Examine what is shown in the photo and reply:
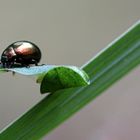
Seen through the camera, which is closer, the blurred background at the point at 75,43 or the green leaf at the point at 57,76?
the green leaf at the point at 57,76

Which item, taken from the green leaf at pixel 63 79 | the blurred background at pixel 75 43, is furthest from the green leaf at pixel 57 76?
the blurred background at pixel 75 43

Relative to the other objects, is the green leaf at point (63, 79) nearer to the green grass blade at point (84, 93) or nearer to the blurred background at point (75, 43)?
the green grass blade at point (84, 93)

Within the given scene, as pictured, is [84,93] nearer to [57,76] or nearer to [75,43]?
[57,76]

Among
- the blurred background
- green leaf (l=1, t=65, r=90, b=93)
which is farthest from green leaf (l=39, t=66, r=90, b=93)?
the blurred background

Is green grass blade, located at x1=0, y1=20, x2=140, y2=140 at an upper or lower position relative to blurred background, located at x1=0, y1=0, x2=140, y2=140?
upper

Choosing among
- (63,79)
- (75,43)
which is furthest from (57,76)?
(75,43)

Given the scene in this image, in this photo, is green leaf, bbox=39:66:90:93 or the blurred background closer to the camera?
green leaf, bbox=39:66:90:93

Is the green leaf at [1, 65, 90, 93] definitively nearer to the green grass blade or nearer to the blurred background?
the green grass blade
